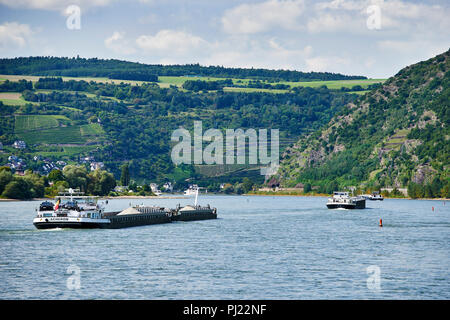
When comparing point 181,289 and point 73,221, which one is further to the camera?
point 73,221

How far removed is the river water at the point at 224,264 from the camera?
59.8 m

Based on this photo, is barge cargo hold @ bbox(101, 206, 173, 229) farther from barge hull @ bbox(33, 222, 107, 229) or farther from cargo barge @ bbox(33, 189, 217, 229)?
barge hull @ bbox(33, 222, 107, 229)

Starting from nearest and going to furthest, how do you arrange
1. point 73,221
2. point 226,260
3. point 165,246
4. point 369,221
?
point 226,260 < point 165,246 < point 73,221 < point 369,221

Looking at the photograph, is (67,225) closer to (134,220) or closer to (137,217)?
(134,220)

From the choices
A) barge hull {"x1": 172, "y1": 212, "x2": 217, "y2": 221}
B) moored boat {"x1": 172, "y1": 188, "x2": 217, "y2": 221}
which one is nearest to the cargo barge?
barge hull {"x1": 172, "y1": 212, "x2": 217, "y2": 221}

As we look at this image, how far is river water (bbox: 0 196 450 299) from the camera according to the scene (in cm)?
5984

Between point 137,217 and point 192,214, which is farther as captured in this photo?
point 192,214

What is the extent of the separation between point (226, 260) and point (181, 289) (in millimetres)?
18683

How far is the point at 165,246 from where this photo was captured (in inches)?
3711

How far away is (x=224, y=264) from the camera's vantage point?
75.7 meters

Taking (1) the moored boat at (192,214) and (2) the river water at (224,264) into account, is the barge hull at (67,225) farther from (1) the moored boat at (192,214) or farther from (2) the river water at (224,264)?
(1) the moored boat at (192,214)

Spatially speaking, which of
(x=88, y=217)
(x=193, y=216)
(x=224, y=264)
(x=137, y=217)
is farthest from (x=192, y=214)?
(x=224, y=264)
